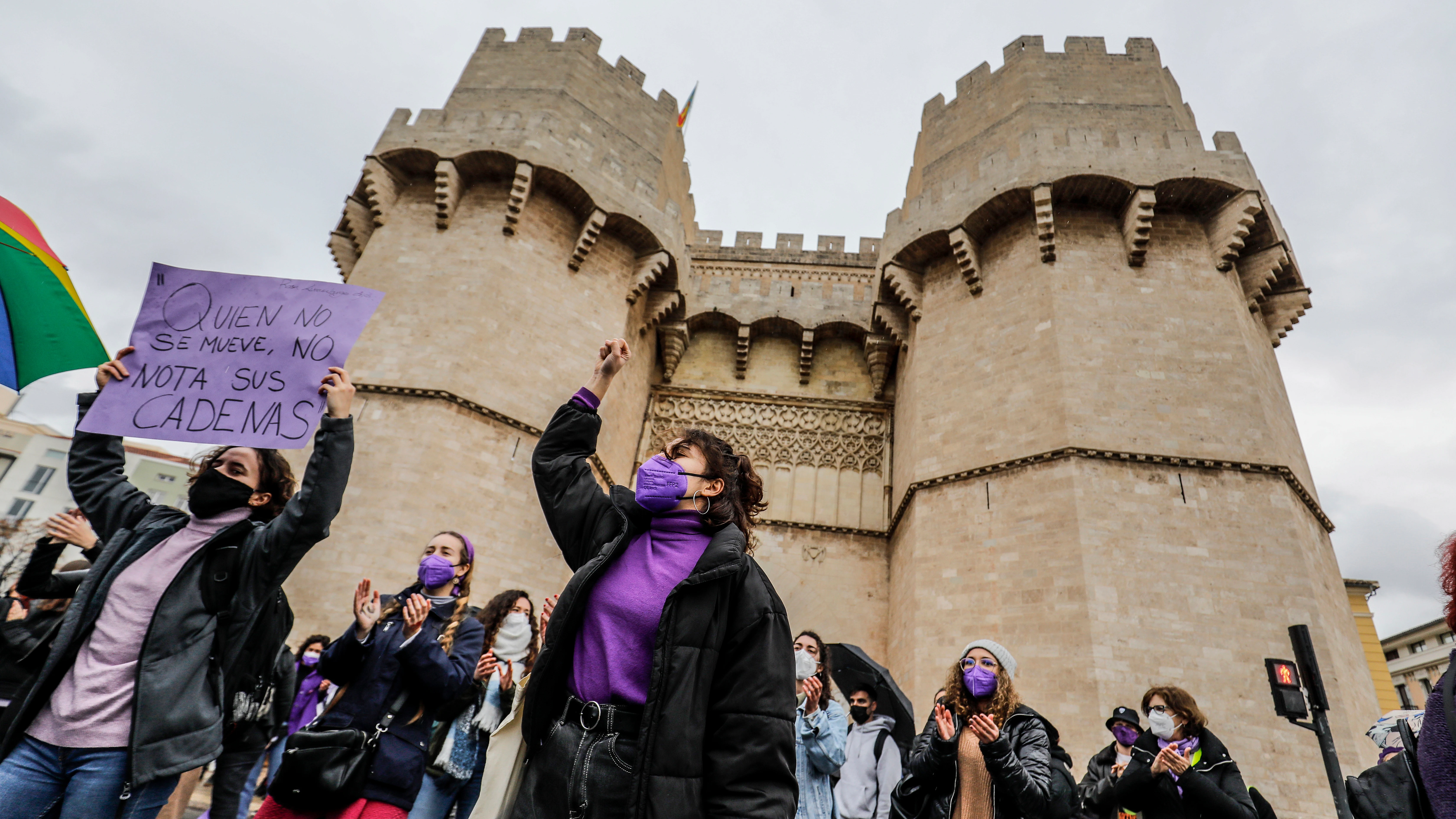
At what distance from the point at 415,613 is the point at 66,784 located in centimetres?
101

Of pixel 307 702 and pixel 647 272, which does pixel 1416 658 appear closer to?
pixel 647 272

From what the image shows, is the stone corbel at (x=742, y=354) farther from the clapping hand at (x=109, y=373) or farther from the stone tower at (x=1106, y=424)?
the clapping hand at (x=109, y=373)

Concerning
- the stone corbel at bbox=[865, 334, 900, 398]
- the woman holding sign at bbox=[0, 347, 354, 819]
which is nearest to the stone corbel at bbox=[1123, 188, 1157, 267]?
the stone corbel at bbox=[865, 334, 900, 398]

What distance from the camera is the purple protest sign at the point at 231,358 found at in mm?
2445

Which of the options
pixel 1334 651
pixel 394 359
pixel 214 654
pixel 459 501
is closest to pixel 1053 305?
pixel 1334 651

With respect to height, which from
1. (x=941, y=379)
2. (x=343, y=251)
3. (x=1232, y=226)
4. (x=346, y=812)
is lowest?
(x=346, y=812)

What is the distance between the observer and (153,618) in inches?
82.4

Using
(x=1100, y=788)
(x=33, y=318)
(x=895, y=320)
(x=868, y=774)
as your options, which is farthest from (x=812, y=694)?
(x=895, y=320)

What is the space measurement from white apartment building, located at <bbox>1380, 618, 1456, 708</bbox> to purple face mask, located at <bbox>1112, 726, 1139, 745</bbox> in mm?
38547

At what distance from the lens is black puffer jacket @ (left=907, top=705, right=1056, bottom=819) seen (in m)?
2.88

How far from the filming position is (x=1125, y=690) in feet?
25.6

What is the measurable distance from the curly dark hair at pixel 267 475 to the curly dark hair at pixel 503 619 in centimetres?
158

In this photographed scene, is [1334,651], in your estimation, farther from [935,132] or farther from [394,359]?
[394,359]

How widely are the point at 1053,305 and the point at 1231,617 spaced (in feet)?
15.4
